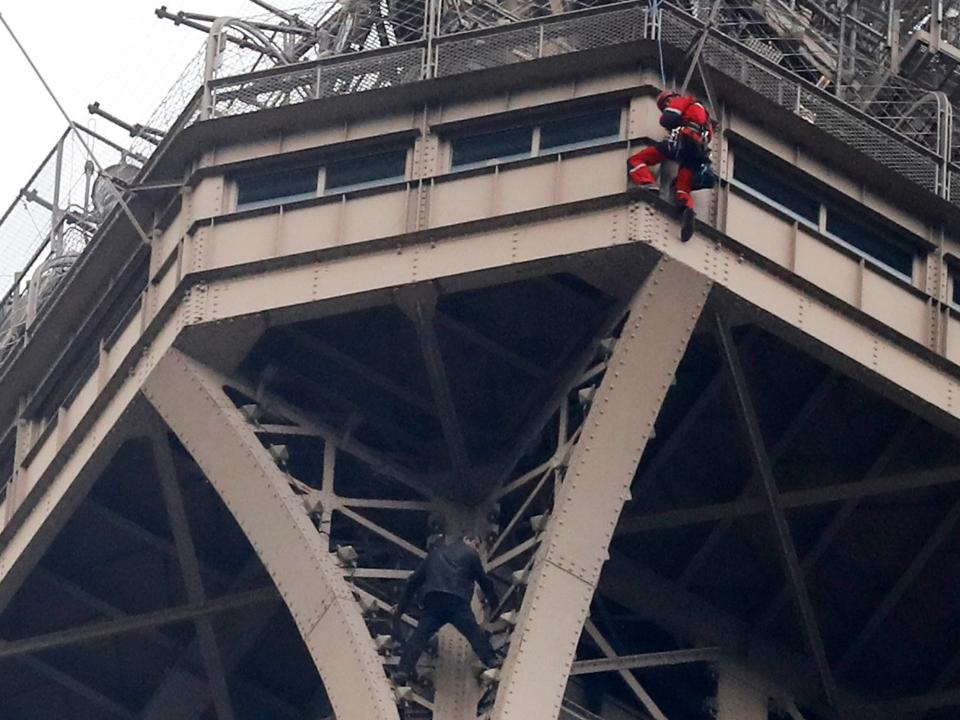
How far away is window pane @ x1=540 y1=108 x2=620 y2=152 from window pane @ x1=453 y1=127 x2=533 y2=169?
0.77ft

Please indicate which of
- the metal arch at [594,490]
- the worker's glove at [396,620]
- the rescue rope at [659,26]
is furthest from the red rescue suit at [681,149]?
the worker's glove at [396,620]

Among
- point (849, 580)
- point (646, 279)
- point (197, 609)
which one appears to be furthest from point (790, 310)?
point (197, 609)

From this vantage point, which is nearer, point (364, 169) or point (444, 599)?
point (444, 599)

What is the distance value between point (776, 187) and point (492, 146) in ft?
11.8

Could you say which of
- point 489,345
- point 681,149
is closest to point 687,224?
point 681,149

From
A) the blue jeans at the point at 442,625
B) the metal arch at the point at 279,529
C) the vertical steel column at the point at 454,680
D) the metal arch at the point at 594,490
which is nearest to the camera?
the metal arch at the point at 594,490

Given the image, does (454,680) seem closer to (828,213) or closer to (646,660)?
(646,660)

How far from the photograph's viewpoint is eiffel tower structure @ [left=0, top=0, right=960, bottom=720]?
132 feet

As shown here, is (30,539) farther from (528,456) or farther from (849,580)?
(849,580)

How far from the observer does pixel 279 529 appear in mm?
40219

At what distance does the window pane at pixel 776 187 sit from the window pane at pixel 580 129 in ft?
5.51

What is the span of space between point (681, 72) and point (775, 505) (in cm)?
552

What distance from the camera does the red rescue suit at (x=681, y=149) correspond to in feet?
133

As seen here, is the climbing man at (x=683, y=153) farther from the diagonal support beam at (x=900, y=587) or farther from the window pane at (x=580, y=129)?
the diagonal support beam at (x=900, y=587)
